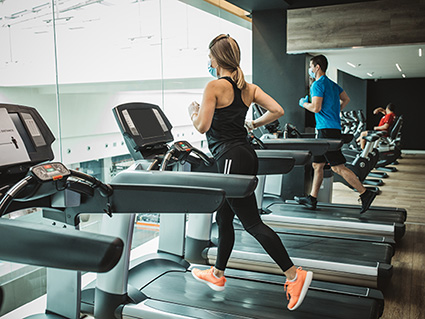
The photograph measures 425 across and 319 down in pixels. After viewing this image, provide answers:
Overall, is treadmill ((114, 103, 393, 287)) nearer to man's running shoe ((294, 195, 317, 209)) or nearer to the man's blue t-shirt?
man's running shoe ((294, 195, 317, 209))

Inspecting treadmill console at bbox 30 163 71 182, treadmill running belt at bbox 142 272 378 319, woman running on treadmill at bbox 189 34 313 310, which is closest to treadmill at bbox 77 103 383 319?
treadmill running belt at bbox 142 272 378 319

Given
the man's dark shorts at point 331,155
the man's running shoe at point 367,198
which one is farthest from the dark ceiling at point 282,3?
the man's running shoe at point 367,198

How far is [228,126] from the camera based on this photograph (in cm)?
260

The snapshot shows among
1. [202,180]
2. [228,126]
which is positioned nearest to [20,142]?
[202,180]

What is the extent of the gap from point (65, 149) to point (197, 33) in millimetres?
2563

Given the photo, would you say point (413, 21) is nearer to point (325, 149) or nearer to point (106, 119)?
point (325, 149)

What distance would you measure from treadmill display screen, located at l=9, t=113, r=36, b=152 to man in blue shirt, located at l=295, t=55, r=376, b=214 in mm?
3061

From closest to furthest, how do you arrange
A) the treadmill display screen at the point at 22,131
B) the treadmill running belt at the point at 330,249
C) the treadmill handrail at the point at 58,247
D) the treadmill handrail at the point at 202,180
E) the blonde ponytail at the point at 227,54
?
the treadmill handrail at the point at 58,247
the treadmill display screen at the point at 22,131
the treadmill handrail at the point at 202,180
the blonde ponytail at the point at 227,54
the treadmill running belt at the point at 330,249

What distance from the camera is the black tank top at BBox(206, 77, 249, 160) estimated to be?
101 inches

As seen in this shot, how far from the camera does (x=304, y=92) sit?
213 inches

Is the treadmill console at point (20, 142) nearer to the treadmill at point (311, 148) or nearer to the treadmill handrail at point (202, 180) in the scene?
the treadmill handrail at point (202, 180)

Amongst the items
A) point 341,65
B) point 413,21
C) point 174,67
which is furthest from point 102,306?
point 341,65

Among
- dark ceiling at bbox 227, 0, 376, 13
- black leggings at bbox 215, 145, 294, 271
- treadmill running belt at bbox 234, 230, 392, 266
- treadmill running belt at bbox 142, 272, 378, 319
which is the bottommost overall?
treadmill running belt at bbox 142, 272, 378, 319

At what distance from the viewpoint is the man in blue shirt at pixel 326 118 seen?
4418 millimetres
